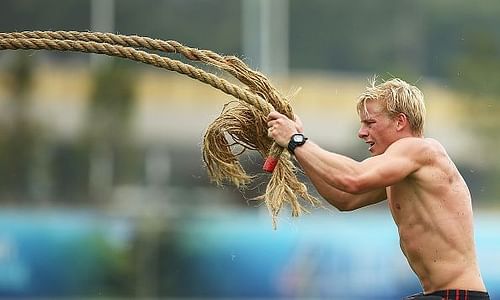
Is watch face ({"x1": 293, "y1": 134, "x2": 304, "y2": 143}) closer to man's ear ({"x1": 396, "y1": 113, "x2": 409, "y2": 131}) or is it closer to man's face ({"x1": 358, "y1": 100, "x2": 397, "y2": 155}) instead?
man's face ({"x1": 358, "y1": 100, "x2": 397, "y2": 155})

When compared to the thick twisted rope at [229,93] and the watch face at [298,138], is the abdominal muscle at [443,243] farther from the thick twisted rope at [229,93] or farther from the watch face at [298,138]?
the watch face at [298,138]

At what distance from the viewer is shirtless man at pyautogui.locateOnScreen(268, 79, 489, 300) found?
791 cm

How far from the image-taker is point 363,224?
2323 cm

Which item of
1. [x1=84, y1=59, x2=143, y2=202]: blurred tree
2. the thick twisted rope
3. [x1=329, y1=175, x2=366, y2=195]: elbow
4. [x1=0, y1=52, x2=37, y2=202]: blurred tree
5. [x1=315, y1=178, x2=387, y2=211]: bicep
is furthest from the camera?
[x1=84, y1=59, x2=143, y2=202]: blurred tree

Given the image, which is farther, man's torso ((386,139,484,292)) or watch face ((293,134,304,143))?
man's torso ((386,139,484,292))

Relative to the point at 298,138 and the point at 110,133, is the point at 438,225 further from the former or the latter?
the point at 110,133

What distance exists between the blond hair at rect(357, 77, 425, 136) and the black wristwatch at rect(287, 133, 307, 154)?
503 mm

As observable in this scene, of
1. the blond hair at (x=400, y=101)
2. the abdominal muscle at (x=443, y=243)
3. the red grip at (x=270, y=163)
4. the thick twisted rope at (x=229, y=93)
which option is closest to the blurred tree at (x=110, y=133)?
the thick twisted rope at (x=229, y=93)

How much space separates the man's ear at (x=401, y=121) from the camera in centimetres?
820

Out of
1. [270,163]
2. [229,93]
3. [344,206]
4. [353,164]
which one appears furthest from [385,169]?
[229,93]

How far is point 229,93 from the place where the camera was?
8.30 metres

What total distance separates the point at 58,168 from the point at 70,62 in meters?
2.63

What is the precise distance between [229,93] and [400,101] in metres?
1.02

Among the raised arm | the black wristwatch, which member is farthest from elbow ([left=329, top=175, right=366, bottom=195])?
the black wristwatch
